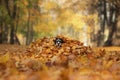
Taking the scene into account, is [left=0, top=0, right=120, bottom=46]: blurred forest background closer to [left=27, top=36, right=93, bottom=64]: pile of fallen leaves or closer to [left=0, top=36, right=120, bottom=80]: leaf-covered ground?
[left=27, top=36, right=93, bottom=64]: pile of fallen leaves

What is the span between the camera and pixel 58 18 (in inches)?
2115

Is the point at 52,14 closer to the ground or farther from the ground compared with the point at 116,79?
farther from the ground

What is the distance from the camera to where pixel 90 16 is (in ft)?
156

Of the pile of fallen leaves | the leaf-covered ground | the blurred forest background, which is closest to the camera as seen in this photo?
the leaf-covered ground

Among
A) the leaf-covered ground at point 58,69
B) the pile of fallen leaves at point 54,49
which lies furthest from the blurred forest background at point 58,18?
the leaf-covered ground at point 58,69

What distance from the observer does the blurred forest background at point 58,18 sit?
34.9 meters

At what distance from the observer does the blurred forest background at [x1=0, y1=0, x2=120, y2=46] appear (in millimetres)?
34906

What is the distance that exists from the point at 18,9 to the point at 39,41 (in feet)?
83.0

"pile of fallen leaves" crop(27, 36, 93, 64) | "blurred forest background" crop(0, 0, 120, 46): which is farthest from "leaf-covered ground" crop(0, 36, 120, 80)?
"blurred forest background" crop(0, 0, 120, 46)

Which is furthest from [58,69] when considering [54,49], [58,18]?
[58,18]

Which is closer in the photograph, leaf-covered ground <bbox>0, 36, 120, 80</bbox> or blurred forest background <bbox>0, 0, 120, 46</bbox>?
leaf-covered ground <bbox>0, 36, 120, 80</bbox>

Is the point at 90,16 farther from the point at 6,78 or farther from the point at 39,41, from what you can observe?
the point at 6,78

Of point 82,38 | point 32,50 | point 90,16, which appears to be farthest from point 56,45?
point 82,38

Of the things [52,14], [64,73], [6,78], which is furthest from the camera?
[52,14]
